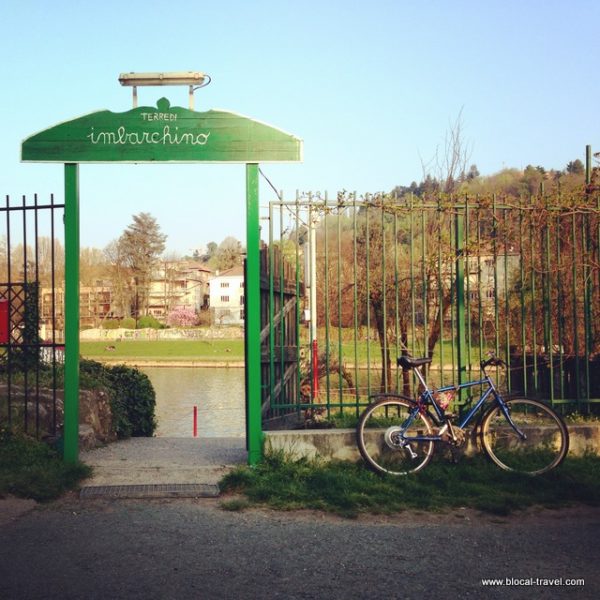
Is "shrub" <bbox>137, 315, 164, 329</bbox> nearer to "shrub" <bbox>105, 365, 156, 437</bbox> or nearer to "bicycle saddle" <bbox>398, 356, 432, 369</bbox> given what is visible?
"shrub" <bbox>105, 365, 156, 437</bbox>

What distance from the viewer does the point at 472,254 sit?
7.56 meters

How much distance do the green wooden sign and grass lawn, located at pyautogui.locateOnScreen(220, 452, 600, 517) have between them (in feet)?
9.84

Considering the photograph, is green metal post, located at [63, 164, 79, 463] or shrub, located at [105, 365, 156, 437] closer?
green metal post, located at [63, 164, 79, 463]

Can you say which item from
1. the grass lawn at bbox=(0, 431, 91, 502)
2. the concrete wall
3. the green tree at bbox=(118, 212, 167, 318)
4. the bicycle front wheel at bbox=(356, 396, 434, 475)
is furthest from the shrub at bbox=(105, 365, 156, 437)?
the green tree at bbox=(118, 212, 167, 318)

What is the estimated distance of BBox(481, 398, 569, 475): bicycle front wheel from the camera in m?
6.62

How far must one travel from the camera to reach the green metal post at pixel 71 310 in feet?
22.6

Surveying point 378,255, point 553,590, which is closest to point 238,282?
point 378,255

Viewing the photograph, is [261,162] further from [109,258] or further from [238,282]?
[238,282]

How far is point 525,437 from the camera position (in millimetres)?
6879

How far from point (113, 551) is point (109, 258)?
313 ft

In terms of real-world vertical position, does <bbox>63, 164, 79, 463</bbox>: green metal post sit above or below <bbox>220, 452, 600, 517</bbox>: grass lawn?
above

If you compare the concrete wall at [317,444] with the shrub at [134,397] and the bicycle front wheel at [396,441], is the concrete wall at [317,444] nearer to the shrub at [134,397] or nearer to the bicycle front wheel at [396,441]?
the bicycle front wheel at [396,441]

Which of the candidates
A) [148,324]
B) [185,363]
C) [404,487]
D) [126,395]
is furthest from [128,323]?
[404,487]

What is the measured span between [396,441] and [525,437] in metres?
1.32
